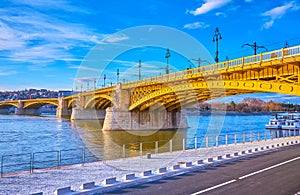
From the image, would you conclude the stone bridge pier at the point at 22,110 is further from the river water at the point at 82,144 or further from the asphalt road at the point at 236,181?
the asphalt road at the point at 236,181

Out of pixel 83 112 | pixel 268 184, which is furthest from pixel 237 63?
pixel 83 112

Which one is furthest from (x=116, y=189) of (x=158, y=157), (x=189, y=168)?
(x=158, y=157)

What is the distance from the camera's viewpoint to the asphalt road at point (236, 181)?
9.98m

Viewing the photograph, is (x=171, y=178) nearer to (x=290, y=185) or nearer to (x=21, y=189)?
(x=290, y=185)

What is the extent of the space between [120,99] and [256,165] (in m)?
44.1

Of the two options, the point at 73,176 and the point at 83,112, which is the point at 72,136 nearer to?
the point at 73,176

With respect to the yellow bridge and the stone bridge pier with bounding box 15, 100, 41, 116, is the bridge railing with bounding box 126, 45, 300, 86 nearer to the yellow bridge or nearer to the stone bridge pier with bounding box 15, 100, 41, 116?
the yellow bridge

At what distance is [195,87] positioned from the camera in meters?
36.1

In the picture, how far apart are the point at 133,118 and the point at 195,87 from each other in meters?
24.3

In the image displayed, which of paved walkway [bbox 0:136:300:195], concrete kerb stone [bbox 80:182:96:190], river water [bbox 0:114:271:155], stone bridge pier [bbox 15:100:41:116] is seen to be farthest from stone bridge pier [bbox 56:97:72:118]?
concrete kerb stone [bbox 80:182:96:190]

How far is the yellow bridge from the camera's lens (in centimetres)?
2516

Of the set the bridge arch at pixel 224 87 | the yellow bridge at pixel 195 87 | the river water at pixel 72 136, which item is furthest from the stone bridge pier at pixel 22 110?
the bridge arch at pixel 224 87

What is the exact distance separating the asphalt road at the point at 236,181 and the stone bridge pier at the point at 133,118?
42197 millimetres

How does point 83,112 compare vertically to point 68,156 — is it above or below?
above
